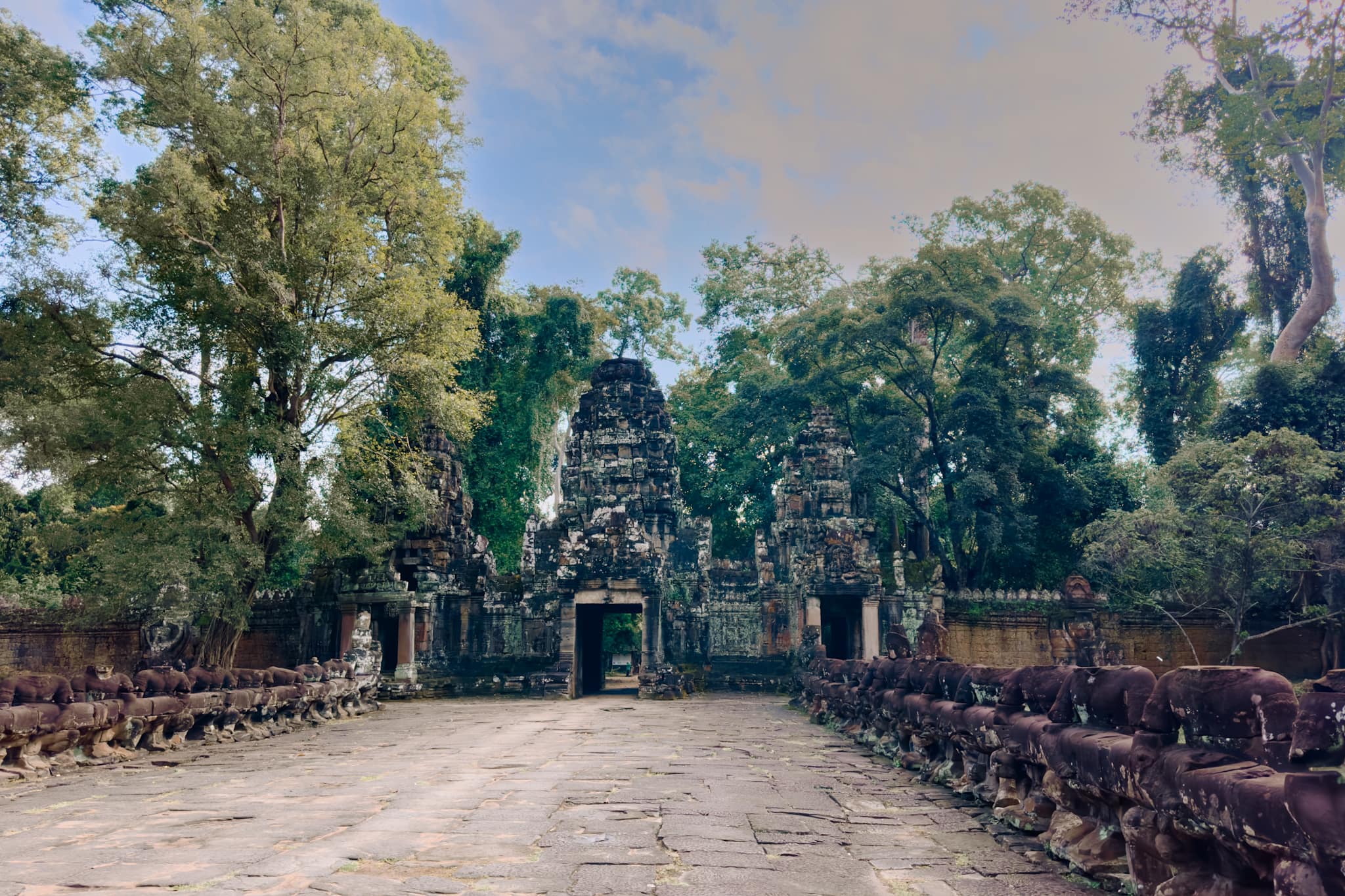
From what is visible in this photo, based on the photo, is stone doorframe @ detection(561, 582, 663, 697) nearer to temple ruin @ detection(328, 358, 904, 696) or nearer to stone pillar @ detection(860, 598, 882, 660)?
temple ruin @ detection(328, 358, 904, 696)

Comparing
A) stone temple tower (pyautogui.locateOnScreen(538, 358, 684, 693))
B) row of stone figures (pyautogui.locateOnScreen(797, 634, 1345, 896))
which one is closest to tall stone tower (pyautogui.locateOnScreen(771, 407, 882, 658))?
stone temple tower (pyautogui.locateOnScreen(538, 358, 684, 693))

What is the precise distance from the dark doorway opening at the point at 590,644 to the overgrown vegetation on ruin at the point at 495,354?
14.8ft

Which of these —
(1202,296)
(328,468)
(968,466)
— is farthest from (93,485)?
(1202,296)

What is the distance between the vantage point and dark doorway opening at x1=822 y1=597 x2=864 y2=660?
2150 centimetres

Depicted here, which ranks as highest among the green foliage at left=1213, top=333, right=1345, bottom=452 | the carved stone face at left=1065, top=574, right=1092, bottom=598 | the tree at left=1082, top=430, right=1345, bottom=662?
the green foliage at left=1213, top=333, right=1345, bottom=452

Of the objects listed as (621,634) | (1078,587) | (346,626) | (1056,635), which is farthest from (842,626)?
(621,634)

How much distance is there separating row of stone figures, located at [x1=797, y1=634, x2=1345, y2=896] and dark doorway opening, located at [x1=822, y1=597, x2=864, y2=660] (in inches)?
588

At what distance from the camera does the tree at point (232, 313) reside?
564 inches

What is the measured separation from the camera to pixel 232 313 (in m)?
Answer: 15.2

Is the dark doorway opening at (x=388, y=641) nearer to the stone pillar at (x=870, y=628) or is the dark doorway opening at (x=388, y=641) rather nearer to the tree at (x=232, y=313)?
the tree at (x=232, y=313)

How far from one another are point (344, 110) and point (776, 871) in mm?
16505

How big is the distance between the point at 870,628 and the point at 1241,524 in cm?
808

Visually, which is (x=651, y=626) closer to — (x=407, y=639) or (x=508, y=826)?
(x=407, y=639)

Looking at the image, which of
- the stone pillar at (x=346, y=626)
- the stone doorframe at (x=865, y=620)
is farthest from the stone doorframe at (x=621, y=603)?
the stone pillar at (x=346, y=626)
